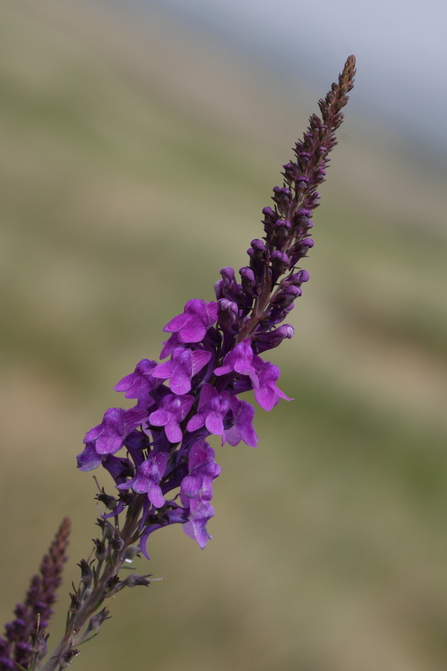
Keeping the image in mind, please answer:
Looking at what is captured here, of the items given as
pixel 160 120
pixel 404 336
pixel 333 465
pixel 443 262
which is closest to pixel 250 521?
pixel 333 465

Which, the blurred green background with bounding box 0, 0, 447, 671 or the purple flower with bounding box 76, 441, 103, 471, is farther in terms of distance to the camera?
the blurred green background with bounding box 0, 0, 447, 671

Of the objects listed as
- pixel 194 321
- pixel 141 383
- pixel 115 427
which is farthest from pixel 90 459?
pixel 194 321

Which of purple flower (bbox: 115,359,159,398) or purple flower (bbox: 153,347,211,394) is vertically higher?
purple flower (bbox: 153,347,211,394)

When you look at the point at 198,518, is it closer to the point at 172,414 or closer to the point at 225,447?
the point at 172,414

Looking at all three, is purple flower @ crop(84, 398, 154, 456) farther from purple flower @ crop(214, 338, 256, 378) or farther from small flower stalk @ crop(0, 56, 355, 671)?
purple flower @ crop(214, 338, 256, 378)

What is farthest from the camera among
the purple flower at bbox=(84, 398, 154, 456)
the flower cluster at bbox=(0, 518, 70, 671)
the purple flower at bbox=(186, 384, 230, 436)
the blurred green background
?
the blurred green background

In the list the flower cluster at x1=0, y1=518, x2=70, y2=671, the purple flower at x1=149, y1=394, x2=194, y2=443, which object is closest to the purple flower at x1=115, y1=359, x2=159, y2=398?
the purple flower at x1=149, y1=394, x2=194, y2=443

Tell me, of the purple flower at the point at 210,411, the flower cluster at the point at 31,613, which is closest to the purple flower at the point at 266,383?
the purple flower at the point at 210,411
